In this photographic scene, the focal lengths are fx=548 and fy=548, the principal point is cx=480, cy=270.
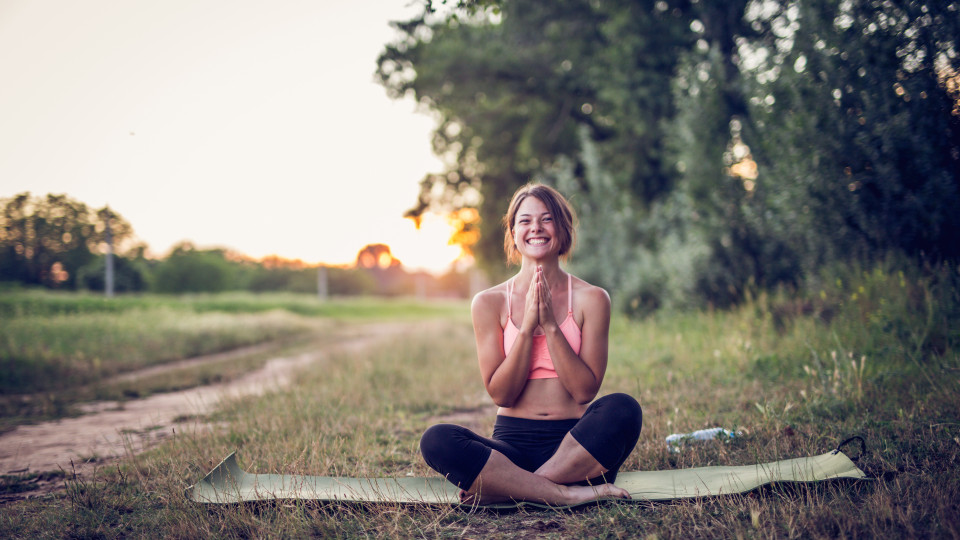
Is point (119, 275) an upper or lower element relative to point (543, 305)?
upper

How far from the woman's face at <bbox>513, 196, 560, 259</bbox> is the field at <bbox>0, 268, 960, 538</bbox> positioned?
1.34 meters

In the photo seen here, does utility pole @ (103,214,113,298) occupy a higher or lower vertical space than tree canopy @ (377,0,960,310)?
lower

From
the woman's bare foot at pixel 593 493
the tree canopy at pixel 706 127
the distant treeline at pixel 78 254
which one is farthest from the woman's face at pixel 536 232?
the distant treeline at pixel 78 254

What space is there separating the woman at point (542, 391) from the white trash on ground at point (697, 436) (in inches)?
35.1

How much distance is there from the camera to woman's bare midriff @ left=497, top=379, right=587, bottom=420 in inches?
116

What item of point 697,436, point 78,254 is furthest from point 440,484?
point 78,254

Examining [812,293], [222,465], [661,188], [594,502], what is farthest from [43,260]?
[661,188]

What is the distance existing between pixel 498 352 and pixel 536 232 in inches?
27.3

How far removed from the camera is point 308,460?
3496 mm

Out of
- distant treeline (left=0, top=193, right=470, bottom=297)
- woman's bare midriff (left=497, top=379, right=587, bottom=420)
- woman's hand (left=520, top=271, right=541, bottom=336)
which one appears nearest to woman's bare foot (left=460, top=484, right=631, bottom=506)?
woman's bare midriff (left=497, top=379, right=587, bottom=420)

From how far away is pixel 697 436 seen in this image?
145 inches

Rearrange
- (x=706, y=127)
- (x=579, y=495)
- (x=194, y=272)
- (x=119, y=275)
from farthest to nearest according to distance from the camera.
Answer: (x=194, y=272) → (x=119, y=275) → (x=706, y=127) → (x=579, y=495)

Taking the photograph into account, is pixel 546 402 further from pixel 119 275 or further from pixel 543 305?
pixel 119 275

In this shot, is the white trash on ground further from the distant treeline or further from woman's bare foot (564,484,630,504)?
the distant treeline
